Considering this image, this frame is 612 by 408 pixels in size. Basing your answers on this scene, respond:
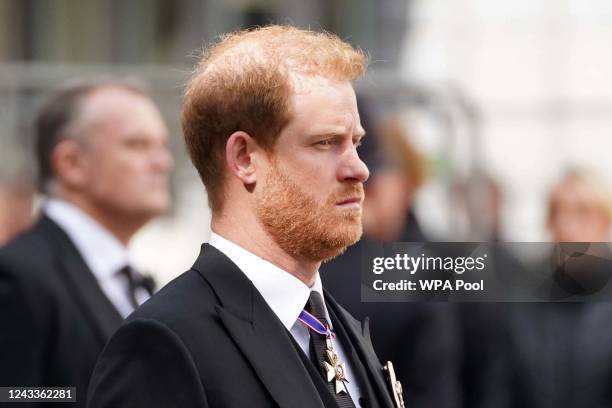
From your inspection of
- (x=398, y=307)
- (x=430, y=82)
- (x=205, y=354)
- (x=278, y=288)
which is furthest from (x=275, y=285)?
(x=430, y=82)

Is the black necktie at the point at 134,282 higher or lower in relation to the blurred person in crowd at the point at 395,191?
lower

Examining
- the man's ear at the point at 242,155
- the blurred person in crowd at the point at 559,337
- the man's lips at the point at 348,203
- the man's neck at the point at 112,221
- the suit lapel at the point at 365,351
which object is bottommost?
the blurred person in crowd at the point at 559,337

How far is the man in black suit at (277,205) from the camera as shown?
2.15 meters

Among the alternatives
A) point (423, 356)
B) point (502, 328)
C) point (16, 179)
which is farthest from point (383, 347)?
point (16, 179)

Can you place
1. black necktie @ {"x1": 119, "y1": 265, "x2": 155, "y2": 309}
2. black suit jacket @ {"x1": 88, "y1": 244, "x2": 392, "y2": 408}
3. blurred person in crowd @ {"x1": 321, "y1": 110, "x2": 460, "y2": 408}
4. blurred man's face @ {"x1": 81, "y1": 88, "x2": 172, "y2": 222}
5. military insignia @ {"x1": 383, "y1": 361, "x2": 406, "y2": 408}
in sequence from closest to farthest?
black suit jacket @ {"x1": 88, "y1": 244, "x2": 392, "y2": 408} → military insignia @ {"x1": 383, "y1": 361, "x2": 406, "y2": 408} → blurred person in crowd @ {"x1": 321, "y1": 110, "x2": 460, "y2": 408} → black necktie @ {"x1": 119, "y1": 265, "x2": 155, "y2": 309} → blurred man's face @ {"x1": 81, "y1": 88, "x2": 172, "y2": 222}

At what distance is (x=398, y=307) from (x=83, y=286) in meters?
0.87

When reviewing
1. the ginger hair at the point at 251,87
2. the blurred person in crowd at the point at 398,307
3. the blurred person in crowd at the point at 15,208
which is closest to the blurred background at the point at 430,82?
the blurred person in crowd at the point at 15,208

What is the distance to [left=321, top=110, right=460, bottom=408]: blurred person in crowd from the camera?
127 inches

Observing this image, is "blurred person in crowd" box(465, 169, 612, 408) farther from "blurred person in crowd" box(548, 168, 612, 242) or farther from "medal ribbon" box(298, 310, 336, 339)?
"medal ribbon" box(298, 310, 336, 339)

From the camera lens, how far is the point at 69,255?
3.55 meters

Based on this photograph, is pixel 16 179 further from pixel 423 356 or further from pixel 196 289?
pixel 196 289

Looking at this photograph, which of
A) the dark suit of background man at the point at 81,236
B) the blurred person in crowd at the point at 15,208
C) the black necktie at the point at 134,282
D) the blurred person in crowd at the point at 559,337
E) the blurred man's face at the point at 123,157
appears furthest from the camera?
the blurred person in crowd at the point at 15,208

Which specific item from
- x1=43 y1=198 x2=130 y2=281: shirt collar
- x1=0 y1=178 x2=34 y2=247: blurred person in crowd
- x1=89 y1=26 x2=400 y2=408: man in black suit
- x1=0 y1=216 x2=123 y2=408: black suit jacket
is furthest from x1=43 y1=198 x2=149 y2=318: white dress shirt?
x1=89 y1=26 x2=400 y2=408: man in black suit

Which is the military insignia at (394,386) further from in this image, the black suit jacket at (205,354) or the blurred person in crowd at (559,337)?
the blurred person in crowd at (559,337)
